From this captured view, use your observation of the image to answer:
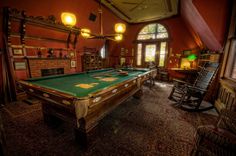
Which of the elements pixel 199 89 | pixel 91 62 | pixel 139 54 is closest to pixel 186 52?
pixel 139 54

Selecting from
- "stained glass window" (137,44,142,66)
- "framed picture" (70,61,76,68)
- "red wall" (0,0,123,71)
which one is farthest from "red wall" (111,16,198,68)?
"framed picture" (70,61,76,68)

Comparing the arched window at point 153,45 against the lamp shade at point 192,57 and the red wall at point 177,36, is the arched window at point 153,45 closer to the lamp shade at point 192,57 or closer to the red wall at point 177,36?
the red wall at point 177,36

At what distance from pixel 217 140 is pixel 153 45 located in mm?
6227

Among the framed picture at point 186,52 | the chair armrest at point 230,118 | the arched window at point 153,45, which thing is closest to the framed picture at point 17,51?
the chair armrest at point 230,118

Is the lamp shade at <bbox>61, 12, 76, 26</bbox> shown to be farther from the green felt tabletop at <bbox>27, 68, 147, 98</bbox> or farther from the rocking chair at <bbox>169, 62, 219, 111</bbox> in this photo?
the rocking chair at <bbox>169, 62, 219, 111</bbox>

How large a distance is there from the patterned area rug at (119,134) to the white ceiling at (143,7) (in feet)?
13.8

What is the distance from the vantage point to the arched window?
20.3 feet

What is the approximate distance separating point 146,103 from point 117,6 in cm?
437

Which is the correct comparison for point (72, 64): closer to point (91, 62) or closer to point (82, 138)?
point (91, 62)

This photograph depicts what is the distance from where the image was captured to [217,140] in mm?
1023

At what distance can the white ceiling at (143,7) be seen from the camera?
13.8ft

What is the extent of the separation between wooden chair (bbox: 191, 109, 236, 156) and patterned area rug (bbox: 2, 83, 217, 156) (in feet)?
1.40

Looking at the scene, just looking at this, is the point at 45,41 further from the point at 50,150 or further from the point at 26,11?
the point at 50,150

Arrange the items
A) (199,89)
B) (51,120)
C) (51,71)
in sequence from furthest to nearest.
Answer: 1. (51,71)
2. (199,89)
3. (51,120)
